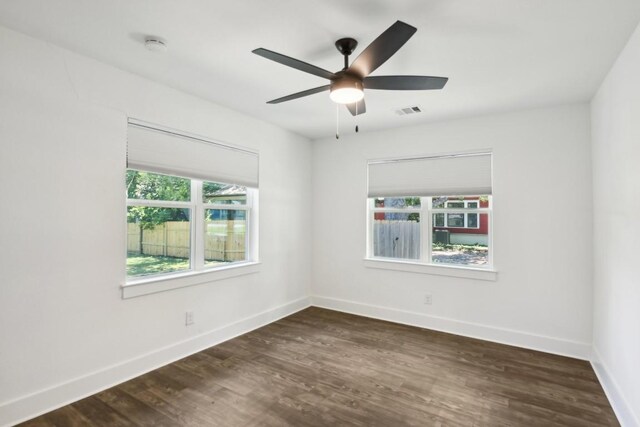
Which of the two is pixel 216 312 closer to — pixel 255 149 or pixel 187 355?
pixel 187 355

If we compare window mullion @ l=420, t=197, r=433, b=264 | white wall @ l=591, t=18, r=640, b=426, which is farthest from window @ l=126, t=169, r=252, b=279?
white wall @ l=591, t=18, r=640, b=426

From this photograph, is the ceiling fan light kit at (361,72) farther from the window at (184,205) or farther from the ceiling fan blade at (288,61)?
the window at (184,205)

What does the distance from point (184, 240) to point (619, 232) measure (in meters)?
3.75

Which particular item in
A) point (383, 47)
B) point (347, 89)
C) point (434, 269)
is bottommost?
point (434, 269)

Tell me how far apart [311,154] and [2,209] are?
142 inches

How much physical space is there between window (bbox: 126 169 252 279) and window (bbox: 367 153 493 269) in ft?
6.04

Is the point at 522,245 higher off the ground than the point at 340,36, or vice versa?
the point at 340,36

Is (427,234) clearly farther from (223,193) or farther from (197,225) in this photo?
(197,225)

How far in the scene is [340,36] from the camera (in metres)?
2.13

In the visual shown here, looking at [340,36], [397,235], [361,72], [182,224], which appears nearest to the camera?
[361,72]

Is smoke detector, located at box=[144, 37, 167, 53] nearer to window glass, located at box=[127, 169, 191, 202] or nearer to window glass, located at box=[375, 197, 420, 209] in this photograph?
window glass, located at box=[127, 169, 191, 202]

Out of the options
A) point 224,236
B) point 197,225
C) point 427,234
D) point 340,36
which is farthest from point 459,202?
point 197,225

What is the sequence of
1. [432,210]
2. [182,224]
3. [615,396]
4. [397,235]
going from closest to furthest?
[615,396], [182,224], [432,210], [397,235]

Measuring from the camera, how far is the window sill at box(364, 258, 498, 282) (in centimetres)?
368
